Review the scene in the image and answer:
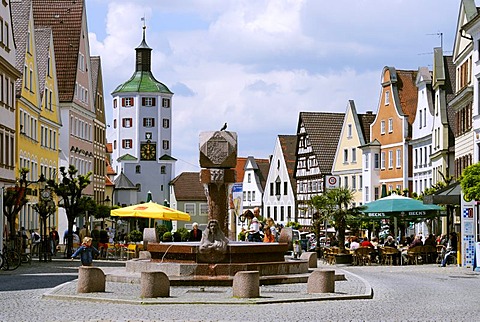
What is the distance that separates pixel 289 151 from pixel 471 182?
247 ft

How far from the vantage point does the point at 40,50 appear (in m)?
70.4

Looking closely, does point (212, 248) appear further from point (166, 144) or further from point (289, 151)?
point (166, 144)

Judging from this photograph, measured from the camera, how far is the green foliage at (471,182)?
35188 millimetres

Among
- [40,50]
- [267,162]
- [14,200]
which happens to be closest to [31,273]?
[14,200]

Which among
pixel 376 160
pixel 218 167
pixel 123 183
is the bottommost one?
pixel 218 167

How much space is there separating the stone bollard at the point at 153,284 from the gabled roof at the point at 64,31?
194 ft

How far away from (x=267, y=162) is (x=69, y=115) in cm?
5260

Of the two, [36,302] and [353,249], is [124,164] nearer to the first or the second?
[353,249]

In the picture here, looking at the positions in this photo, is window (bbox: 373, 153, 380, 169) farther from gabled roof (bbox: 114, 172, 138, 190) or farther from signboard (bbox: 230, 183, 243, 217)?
gabled roof (bbox: 114, 172, 138, 190)

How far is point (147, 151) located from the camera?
485ft

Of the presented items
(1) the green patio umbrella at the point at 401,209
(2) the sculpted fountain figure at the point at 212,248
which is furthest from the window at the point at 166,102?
(2) the sculpted fountain figure at the point at 212,248

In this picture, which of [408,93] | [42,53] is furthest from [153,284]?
[408,93]

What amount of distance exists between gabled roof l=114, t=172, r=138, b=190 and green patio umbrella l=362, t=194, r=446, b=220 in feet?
324

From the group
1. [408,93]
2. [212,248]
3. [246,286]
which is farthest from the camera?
[408,93]
